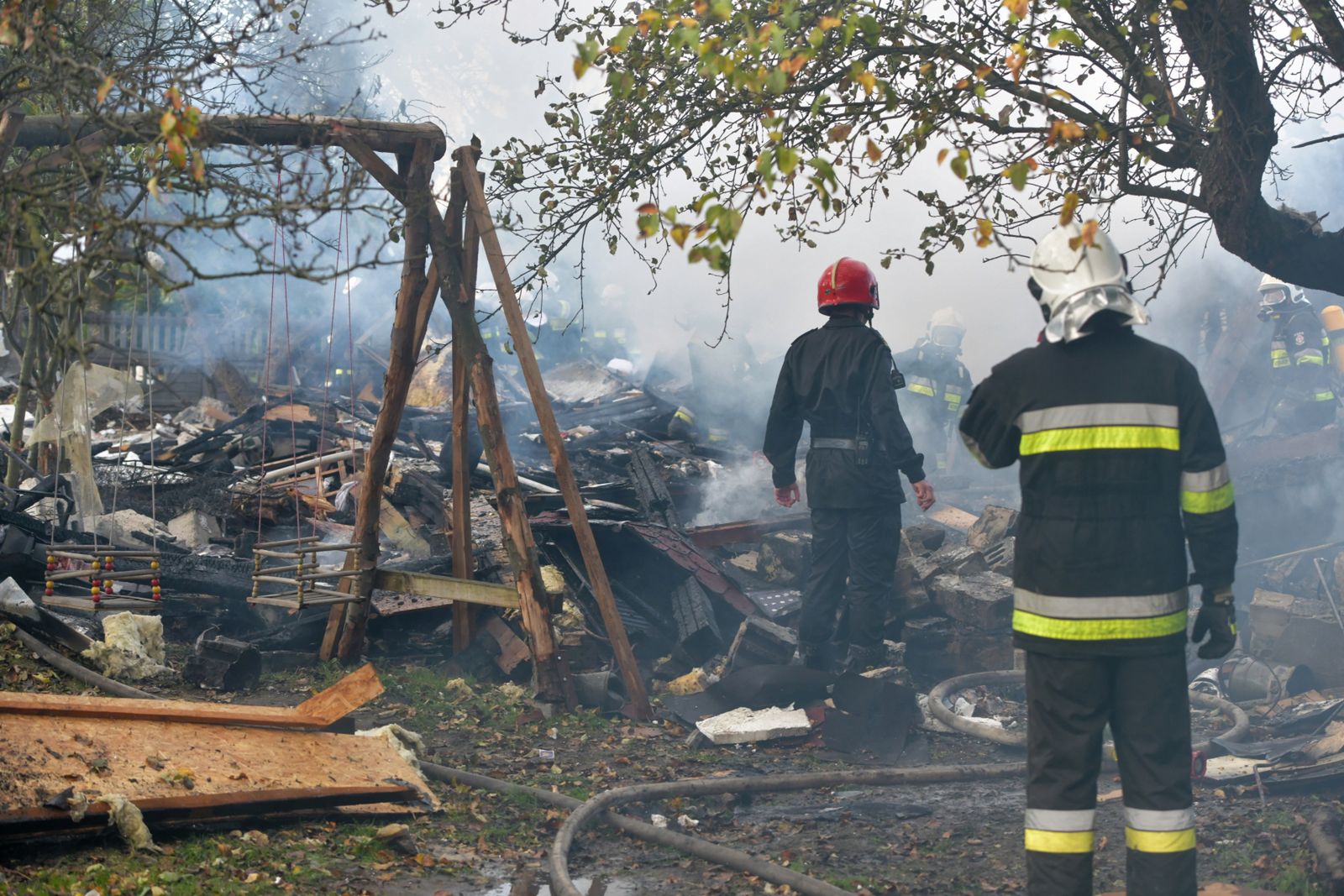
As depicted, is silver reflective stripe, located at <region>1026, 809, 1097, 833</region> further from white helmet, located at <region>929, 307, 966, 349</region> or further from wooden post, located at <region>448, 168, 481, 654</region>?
white helmet, located at <region>929, 307, 966, 349</region>

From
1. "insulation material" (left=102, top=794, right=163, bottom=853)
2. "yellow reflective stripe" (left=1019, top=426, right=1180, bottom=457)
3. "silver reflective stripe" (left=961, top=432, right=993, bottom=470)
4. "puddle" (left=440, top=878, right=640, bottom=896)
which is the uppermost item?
"yellow reflective stripe" (left=1019, top=426, right=1180, bottom=457)

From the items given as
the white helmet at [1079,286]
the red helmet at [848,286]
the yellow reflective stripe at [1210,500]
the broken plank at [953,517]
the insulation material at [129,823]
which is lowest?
the insulation material at [129,823]

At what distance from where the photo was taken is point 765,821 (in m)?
4.65

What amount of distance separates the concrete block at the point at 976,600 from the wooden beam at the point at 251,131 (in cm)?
424

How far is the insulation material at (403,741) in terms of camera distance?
4772 millimetres

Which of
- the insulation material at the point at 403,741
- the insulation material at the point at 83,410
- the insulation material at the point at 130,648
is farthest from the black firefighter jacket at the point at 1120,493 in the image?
the insulation material at the point at 130,648

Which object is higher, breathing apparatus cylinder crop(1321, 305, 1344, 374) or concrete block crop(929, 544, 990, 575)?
breathing apparatus cylinder crop(1321, 305, 1344, 374)

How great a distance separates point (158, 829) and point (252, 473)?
7.54 metres

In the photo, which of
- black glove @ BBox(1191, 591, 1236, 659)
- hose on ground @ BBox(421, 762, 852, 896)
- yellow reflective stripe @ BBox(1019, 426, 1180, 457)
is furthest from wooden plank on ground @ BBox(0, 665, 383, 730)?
black glove @ BBox(1191, 591, 1236, 659)

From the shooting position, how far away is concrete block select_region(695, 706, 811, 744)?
5.76 meters

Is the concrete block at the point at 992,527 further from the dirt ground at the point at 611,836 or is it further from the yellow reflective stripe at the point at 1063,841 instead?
the yellow reflective stripe at the point at 1063,841

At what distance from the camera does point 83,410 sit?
504 centimetres

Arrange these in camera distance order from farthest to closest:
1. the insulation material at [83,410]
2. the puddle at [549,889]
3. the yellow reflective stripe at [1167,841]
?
the insulation material at [83,410] < the puddle at [549,889] < the yellow reflective stripe at [1167,841]

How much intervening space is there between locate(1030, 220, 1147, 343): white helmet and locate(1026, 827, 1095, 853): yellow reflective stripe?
1.48 metres
